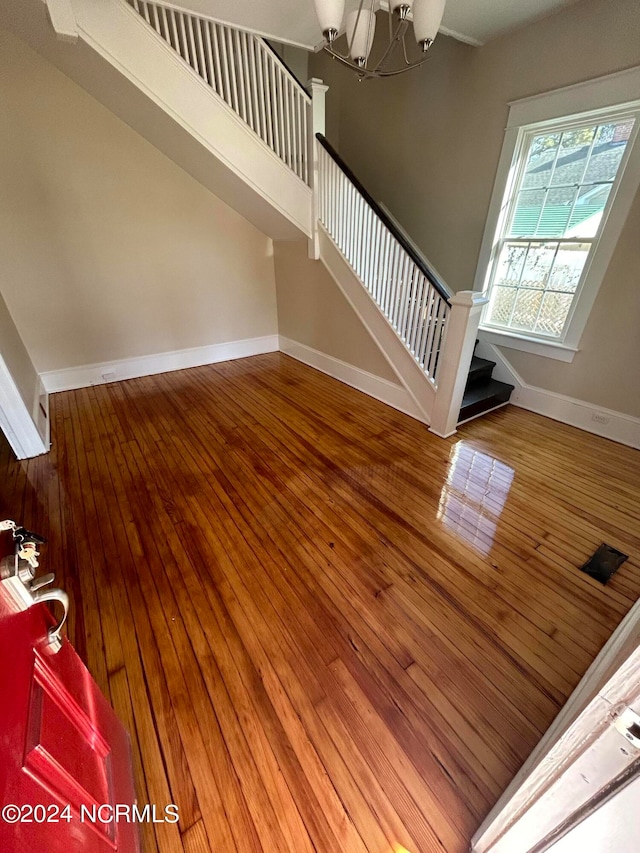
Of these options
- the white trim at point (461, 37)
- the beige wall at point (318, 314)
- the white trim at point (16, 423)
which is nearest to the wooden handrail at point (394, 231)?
the beige wall at point (318, 314)

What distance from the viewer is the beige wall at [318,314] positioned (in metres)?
3.44

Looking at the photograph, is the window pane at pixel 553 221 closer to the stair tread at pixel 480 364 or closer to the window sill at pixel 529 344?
the window sill at pixel 529 344

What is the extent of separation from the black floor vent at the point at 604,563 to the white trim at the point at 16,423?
11.5ft

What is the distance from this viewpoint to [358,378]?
11.9 feet

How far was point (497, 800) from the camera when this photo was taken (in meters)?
1.01

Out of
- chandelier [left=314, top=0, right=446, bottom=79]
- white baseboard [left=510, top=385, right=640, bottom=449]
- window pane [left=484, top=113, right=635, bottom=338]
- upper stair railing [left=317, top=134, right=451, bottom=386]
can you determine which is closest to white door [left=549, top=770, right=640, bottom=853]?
chandelier [left=314, top=0, right=446, bottom=79]

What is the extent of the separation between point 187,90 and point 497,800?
416 centimetres

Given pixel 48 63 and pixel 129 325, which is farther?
pixel 129 325

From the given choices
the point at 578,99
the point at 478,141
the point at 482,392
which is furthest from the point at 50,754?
the point at 478,141

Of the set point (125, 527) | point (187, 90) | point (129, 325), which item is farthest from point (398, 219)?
point (125, 527)

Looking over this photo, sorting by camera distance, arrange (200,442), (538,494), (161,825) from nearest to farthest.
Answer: (161,825) < (538,494) < (200,442)

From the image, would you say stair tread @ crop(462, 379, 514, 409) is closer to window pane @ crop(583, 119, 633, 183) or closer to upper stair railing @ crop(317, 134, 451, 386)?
upper stair railing @ crop(317, 134, 451, 386)

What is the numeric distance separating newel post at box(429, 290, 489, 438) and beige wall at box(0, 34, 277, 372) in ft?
9.14

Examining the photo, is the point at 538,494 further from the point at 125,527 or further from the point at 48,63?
the point at 48,63
